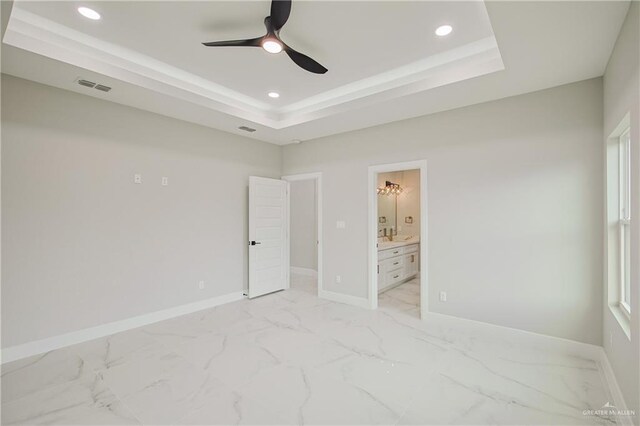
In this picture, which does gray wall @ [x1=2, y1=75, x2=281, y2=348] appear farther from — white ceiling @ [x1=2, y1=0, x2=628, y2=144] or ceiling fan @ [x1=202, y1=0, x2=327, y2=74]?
ceiling fan @ [x1=202, y1=0, x2=327, y2=74]

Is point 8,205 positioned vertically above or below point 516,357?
above

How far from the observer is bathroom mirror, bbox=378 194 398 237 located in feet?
21.9

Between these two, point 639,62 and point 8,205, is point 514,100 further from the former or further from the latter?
point 8,205

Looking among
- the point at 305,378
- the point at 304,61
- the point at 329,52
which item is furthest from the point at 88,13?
the point at 305,378

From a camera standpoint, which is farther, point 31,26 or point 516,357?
point 516,357

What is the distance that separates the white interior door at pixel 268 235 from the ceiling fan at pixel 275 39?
281 centimetres

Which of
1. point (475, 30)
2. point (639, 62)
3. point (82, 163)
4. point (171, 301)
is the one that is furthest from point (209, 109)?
point (639, 62)

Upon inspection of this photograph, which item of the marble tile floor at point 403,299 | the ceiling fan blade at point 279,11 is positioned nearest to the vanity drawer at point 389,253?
the marble tile floor at point 403,299

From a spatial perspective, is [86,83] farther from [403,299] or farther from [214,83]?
[403,299]

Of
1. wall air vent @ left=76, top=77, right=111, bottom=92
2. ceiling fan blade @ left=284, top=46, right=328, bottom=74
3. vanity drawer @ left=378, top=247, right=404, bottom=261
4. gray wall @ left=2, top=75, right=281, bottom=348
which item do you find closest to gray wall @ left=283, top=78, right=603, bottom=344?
vanity drawer @ left=378, top=247, right=404, bottom=261

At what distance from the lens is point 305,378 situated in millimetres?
2617

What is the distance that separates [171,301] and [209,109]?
105 inches

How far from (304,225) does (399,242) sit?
2431 millimetres

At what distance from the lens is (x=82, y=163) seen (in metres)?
3.38
